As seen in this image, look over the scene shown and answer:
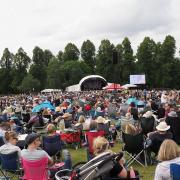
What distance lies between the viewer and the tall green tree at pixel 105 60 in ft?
296

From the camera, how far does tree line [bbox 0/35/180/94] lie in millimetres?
82688

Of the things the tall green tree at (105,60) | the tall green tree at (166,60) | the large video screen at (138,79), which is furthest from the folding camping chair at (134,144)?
the tall green tree at (105,60)

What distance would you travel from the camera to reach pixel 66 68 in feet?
309

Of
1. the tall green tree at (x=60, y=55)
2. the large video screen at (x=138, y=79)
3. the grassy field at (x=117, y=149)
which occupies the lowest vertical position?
the grassy field at (x=117, y=149)

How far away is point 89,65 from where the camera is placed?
103 m

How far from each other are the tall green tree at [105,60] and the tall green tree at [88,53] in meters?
10.1

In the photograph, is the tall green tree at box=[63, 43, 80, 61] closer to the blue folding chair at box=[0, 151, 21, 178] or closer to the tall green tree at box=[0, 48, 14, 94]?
the tall green tree at box=[0, 48, 14, 94]

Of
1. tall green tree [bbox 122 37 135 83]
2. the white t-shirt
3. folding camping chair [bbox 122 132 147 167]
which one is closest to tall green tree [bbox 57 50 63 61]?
tall green tree [bbox 122 37 135 83]

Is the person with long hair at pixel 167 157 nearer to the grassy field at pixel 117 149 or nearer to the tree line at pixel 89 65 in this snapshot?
the grassy field at pixel 117 149

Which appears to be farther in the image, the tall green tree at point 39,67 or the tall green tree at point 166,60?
the tall green tree at point 39,67

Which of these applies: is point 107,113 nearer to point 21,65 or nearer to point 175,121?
point 175,121

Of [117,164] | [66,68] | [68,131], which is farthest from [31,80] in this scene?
[117,164]

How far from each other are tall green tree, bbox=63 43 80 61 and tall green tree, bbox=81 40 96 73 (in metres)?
2.00

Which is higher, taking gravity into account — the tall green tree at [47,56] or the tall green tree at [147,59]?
the tall green tree at [47,56]
